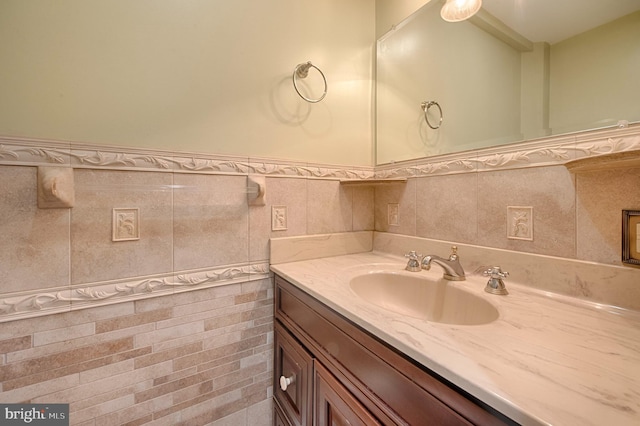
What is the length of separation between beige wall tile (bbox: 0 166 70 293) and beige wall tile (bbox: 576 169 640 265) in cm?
152

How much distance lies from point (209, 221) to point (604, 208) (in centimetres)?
124

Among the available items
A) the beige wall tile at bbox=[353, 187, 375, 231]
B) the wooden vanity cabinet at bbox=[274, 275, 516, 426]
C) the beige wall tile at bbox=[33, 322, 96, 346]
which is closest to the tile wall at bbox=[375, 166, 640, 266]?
the beige wall tile at bbox=[353, 187, 375, 231]

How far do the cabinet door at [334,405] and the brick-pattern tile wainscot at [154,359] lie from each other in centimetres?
40

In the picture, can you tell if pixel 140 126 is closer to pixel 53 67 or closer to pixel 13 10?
pixel 53 67

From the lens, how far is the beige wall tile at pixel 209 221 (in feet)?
3.04

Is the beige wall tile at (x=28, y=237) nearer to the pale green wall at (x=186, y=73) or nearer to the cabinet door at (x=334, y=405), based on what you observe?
the pale green wall at (x=186, y=73)

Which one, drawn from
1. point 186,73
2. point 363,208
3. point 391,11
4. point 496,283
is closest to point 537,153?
point 496,283

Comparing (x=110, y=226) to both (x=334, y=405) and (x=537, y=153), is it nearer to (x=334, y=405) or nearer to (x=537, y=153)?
(x=334, y=405)

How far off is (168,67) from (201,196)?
47 centimetres

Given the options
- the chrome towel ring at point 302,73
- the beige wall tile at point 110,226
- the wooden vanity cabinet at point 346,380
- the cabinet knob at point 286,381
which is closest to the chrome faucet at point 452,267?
the wooden vanity cabinet at point 346,380

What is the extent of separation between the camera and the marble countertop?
333 millimetres

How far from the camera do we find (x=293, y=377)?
92 cm

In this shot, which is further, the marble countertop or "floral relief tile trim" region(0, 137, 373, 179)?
"floral relief tile trim" region(0, 137, 373, 179)

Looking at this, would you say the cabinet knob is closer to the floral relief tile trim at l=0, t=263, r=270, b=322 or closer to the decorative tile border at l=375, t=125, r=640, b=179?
the floral relief tile trim at l=0, t=263, r=270, b=322
